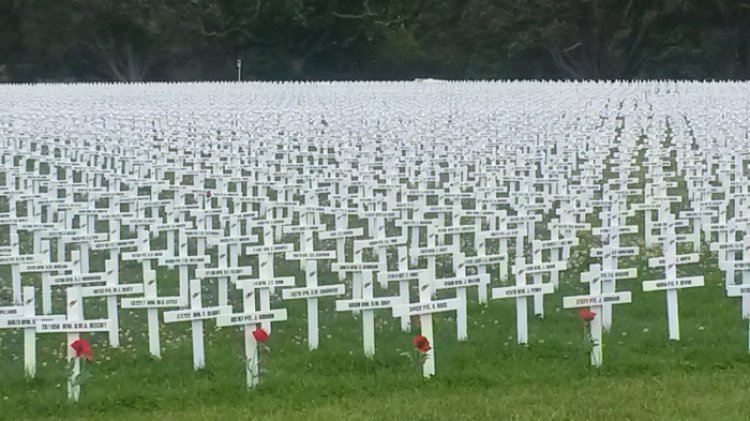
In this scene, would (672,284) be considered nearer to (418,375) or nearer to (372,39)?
(418,375)

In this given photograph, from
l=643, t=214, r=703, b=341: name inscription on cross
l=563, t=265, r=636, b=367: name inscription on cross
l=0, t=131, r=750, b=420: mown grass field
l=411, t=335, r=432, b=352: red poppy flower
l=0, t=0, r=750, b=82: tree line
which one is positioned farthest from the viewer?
l=0, t=0, r=750, b=82: tree line

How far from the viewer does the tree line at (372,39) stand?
185ft

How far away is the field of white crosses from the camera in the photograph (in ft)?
23.0

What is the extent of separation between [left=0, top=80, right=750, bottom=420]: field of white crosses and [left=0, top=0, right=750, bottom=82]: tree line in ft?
129

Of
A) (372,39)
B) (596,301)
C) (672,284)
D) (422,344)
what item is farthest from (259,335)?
(372,39)

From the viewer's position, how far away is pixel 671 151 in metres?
20.0

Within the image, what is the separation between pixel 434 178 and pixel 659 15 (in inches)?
1745

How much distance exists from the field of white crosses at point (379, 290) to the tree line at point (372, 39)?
39435 millimetres

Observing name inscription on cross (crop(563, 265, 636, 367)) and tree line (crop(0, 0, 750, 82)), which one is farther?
tree line (crop(0, 0, 750, 82))

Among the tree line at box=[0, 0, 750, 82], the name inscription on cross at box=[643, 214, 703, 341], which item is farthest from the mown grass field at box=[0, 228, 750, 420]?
the tree line at box=[0, 0, 750, 82]

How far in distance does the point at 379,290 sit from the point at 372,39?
5383cm

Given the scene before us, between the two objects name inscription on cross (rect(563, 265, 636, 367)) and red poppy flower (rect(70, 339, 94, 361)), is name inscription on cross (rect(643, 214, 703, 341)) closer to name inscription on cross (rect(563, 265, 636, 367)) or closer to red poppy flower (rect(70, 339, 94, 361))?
name inscription on cross (rect(563, 265, 636, 367))

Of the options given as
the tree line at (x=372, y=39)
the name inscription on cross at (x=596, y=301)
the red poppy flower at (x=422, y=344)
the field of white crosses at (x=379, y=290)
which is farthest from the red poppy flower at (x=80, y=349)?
the tree line at (x=372, y=39)

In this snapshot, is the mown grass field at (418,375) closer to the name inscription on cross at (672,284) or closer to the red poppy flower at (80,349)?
the name inscription on cross at (672,284)
